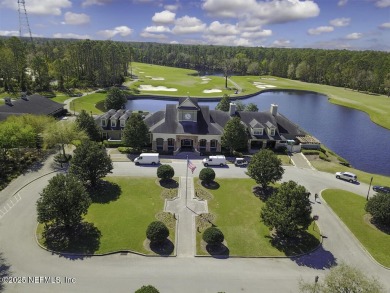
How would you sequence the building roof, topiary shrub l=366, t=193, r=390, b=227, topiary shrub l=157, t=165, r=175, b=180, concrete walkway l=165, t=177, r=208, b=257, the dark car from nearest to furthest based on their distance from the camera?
concrete walkway l=165, t=177, r=208, b=257
topiary shrub l=366, t=193, r=390, b=227
topiary shrub l=157, t=165, r=175, b=180
the dark car
the building roof

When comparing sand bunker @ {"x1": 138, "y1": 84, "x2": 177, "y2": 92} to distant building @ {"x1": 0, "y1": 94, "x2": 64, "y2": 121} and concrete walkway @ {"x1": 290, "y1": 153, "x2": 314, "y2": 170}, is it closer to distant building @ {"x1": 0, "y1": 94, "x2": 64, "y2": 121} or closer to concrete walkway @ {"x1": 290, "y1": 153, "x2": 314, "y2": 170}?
distant building @ {"x1": 0, "y1": 94, "x2": 64, "y2": 121}

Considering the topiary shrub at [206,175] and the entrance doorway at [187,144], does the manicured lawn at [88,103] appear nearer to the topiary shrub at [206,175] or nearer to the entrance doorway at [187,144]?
the entrance doorway at [187,144]

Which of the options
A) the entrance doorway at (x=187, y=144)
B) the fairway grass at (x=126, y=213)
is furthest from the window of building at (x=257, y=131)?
the fairway grass at (x=126, y=213)

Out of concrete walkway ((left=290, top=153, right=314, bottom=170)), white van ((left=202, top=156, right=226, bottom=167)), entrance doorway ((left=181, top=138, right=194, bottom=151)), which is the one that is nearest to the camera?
white van ((left=202, top=156, right=226, bottom=167))

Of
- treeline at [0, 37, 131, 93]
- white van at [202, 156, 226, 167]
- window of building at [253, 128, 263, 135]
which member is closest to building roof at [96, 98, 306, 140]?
window of building at [253, 128, 263, 135]

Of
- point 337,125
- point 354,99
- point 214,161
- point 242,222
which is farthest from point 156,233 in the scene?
point 354,99

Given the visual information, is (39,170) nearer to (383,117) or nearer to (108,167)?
(108,167)

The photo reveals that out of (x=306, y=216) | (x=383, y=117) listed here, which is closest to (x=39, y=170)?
(x=306, y=216)
